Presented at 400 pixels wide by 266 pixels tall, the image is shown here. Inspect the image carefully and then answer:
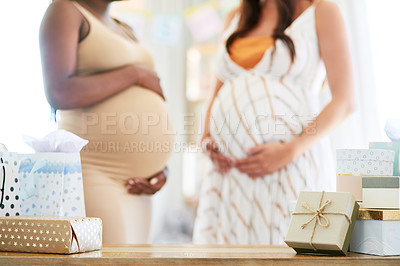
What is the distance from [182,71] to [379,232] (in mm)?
1250

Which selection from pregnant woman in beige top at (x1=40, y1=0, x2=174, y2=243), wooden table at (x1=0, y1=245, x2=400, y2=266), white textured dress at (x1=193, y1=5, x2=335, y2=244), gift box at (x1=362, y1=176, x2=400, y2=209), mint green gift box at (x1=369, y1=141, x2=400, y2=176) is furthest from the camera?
white textured dress at (x1=193, y1=5, x2=335, y2=244)

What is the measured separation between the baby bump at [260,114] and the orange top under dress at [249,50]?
0.19ft

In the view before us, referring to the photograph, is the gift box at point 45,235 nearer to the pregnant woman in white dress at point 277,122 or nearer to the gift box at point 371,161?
the gift box at point 371,161

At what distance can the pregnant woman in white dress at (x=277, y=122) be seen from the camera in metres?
1.93

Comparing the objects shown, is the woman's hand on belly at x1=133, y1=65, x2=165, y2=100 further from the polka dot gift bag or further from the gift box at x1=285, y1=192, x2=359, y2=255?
the gift box at x1=285, y1=192, x2=359, y2=255

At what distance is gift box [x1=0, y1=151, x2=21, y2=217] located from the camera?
4.12 feet

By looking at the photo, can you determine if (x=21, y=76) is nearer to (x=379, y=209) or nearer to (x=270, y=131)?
(x=270, y=131)

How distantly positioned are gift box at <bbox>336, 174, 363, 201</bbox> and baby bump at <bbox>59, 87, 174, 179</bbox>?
0.79m

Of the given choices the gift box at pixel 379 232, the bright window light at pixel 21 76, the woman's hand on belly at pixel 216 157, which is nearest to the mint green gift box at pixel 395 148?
the gift box at pixel 379 232

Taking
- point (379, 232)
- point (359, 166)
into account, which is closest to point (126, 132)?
point (359, 166)

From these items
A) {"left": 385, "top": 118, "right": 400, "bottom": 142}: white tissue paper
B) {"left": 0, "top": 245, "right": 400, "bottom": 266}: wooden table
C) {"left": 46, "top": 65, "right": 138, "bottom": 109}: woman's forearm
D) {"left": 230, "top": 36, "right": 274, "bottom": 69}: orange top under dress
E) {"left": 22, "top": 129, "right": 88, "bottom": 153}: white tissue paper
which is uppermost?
{"left": 230, "top": 36, "right": 274, "bottom": 69}: orange top under dress

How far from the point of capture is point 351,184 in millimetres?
1303

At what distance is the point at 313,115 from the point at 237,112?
0.92ft

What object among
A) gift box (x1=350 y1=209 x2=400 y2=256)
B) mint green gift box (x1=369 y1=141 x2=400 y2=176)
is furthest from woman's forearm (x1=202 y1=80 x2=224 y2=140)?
gift box (x1=350 y1=209 x2=400 y2=256)
